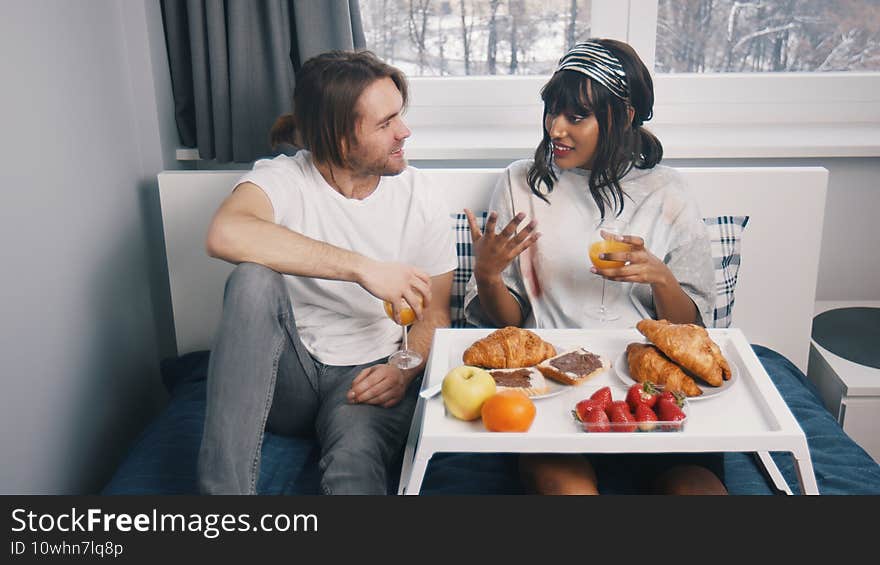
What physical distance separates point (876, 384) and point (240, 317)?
5.16ft

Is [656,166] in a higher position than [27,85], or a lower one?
lower

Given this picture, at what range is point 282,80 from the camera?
2.34 meters

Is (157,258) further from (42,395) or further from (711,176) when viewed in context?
(711,176)

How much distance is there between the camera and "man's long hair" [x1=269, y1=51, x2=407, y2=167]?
1902mm

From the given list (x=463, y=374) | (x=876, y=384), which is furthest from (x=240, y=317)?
(x=876, y=384)

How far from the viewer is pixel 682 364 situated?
1.48m

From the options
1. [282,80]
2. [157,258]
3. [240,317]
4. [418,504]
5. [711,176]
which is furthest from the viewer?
[157,258]

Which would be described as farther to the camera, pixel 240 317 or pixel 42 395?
pixel 42 395

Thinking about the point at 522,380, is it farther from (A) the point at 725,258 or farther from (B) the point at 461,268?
(A) the point at 725,258

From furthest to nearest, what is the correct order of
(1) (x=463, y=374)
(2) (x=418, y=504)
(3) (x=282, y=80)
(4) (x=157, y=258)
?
(4) (x=157, y=258) → (3) (x=282, y=80) → (1) (x=463, y=374) → (2) (x=418, y=504)

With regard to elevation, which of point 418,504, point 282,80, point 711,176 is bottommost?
point 418,504

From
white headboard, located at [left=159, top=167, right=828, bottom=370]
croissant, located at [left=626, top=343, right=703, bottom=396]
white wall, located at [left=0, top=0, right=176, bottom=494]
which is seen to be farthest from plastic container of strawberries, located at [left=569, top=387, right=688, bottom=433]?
white wall, located at [left=0, top=0, right=176, bottom=494]

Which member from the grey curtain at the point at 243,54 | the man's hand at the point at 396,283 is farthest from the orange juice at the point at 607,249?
the grey curtain at the point at 243,54

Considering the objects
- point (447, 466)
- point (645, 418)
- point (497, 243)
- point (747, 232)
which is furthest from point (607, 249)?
point (747, 232)
